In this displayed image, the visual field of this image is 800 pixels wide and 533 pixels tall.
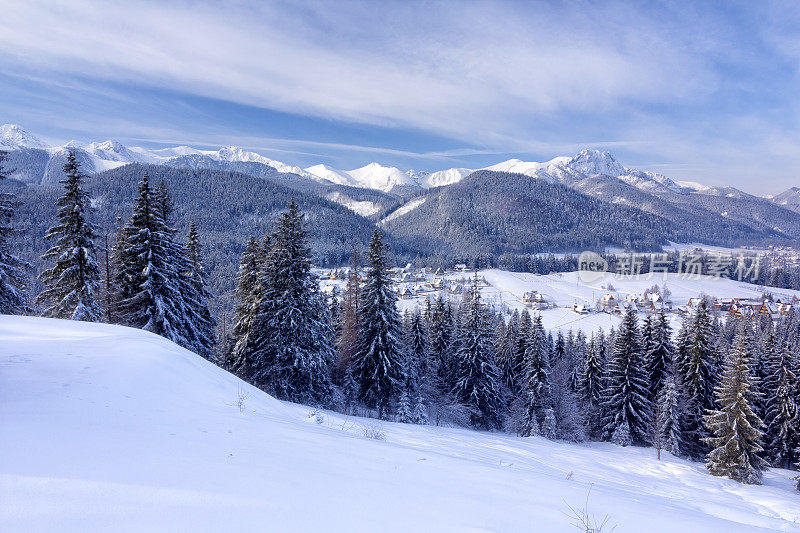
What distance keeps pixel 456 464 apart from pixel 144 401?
4783 millimetres

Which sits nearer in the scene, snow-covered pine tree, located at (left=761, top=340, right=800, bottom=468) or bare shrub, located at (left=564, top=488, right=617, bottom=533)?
bare shrub, located at (left=564, top=488, right=617, bottom=533)

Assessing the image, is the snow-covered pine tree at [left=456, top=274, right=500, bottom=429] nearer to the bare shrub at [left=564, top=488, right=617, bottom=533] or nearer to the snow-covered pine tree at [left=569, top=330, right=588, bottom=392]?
the snow-covered pine tree at [left=569, top=330, right=588, bottom=392]

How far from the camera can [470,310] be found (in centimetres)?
2997

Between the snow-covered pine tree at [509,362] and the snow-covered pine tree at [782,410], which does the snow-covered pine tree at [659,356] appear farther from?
the snow-covered pine tree at [509,362]

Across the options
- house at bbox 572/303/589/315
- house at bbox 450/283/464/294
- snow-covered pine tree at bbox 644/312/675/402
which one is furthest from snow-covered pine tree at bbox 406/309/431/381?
house at bbox 450/283/464/294

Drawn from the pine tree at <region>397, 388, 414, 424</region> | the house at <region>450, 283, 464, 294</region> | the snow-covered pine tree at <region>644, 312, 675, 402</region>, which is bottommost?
the house at <region>450, 283, 464, 294</region>

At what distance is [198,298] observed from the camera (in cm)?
2008

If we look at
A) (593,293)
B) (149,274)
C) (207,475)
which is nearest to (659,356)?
(207,475)

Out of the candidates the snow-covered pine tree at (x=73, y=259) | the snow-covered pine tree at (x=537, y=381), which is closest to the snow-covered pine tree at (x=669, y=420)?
the snow-covered pine tree at (x=537, y=381)

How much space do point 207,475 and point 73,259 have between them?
18828 millimetres

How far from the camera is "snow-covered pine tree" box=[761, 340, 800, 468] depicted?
25750 millimetres

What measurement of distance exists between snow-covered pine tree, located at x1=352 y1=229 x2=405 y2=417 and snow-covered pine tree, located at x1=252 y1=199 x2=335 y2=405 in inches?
130

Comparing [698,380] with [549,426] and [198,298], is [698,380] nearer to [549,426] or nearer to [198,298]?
[549,426]

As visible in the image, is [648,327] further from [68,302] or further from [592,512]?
[68,302]
